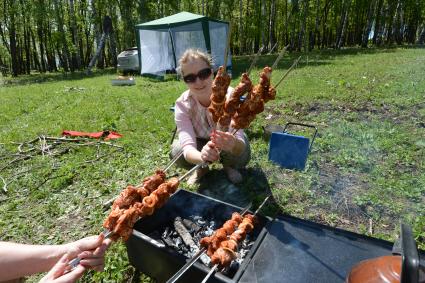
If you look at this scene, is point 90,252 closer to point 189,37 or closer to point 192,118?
point 192,118

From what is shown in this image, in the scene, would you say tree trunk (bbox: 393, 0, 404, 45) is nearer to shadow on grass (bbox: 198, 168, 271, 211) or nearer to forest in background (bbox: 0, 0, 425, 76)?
forest in background (bbox: 0, 0, 425, 76)

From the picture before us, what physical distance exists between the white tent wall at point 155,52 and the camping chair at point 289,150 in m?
13.2

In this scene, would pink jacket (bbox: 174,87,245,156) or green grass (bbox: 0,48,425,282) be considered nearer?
green grass (bbox: 0,48,425,282)

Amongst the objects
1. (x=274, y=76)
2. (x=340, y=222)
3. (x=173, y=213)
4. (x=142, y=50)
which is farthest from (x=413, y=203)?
(x=142, y=50)

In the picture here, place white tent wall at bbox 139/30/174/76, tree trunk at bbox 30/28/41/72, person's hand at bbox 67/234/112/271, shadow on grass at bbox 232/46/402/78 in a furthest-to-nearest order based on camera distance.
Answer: tree trunk at bbox 30/28/41/72
white tent wall at bbox 139/30/174/76
shadow on grass at bbox 232/46/402/78
person's hand at bbox 67/234/112/271

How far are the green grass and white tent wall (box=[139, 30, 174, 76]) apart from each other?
856 centimetres

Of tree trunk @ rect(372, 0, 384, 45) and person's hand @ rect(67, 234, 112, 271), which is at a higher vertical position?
tree trunk @ rect(372, 0, 384, 45)

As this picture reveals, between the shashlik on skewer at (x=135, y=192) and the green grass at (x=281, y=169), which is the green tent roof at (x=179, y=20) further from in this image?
the shashlik on skewer at (x=135, y=192)

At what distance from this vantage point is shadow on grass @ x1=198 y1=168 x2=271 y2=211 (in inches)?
148

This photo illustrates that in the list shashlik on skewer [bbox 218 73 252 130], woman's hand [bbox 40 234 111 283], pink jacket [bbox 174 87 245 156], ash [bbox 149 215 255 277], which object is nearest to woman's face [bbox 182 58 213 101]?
pink jacket [bbox 174 87 245 156]

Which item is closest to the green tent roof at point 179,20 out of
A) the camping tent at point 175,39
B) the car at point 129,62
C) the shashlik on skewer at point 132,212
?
the camping tent at point 175,39

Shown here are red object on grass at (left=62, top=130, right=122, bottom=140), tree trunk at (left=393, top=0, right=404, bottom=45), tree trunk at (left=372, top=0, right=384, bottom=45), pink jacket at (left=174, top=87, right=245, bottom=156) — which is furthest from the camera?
tree trunk at (left=372, top=0, right=384, bottom=45)

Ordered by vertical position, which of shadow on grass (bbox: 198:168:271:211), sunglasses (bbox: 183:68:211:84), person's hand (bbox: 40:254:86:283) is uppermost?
sunglasses (bbox: 183:68:211:84)

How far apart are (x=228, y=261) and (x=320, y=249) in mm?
799
